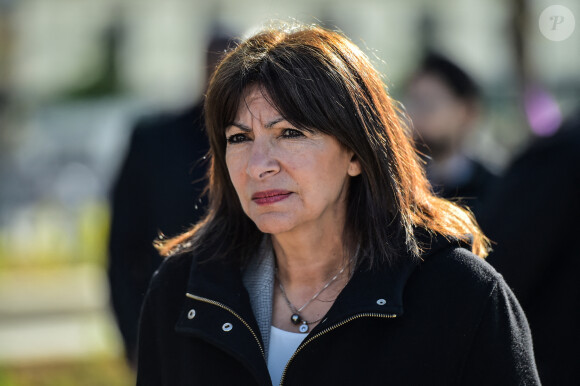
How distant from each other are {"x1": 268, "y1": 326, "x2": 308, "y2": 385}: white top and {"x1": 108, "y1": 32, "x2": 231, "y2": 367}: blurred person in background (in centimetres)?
137

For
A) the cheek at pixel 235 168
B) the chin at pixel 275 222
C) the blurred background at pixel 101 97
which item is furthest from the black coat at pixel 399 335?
the blurred background at pixel 101 97

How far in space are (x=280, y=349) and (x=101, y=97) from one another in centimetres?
2897

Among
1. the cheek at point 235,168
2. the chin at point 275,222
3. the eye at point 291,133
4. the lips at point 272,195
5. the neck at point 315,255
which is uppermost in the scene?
the eye at point 291,133

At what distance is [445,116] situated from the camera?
503 cm

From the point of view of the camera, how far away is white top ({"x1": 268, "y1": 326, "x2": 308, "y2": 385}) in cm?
262

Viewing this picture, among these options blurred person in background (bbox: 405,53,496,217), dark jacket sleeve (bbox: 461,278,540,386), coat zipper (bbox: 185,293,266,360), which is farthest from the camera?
blurred person in background (bbox: 405,53,496,217)

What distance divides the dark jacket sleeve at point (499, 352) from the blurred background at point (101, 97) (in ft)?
3.51

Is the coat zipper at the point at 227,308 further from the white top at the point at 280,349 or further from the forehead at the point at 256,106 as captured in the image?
the forehead at the point at 256,106

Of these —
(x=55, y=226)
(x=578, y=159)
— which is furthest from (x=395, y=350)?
(x=55, y=226)

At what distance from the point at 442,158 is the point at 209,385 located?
260cm

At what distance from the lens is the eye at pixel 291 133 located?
103 inches

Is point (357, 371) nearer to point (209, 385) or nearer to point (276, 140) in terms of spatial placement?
point (209, 385)

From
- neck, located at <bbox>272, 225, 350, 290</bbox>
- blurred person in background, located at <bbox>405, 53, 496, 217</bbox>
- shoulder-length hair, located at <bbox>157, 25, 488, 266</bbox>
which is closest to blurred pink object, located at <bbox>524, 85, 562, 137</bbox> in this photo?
blurred person in background, located at <bbox>405, 53, 496, 217</bbox>

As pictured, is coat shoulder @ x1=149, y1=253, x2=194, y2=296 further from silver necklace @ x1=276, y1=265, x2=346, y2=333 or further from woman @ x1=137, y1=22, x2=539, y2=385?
silver necklace @ x1=276, y1=265, x2=346, y2=333
